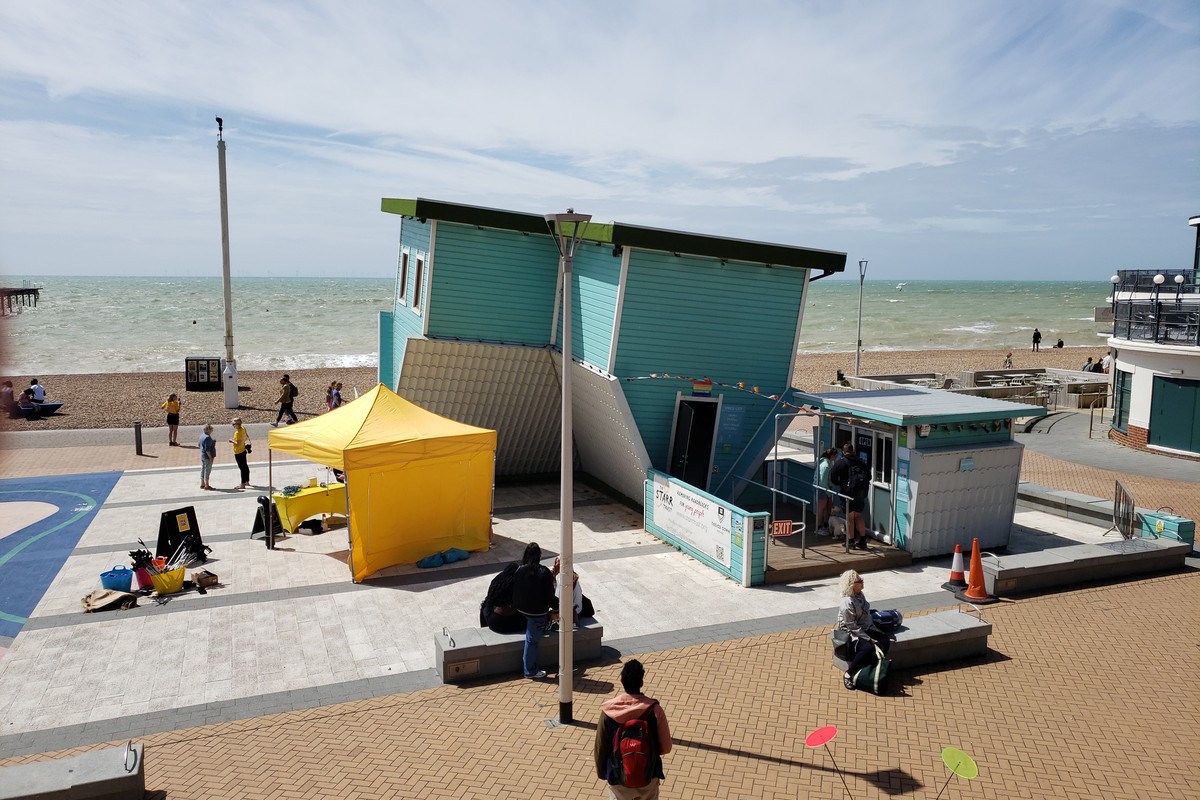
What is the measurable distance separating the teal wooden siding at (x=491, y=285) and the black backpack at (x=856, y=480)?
6.81 meters

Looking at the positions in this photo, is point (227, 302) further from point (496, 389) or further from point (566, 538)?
point (566, 538)

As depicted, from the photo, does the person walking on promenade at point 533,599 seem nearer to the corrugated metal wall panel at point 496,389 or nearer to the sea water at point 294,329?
the corrugated metal wall panel at point 496,389

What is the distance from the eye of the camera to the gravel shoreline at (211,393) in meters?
28.6

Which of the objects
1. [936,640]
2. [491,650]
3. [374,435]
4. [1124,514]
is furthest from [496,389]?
[1124,514]

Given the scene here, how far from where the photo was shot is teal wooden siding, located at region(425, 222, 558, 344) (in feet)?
54.8

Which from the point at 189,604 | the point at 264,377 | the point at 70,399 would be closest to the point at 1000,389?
the point at 189,604

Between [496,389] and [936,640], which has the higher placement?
[496,389]

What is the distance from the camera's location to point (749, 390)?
1677cm

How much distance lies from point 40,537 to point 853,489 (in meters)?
14.8

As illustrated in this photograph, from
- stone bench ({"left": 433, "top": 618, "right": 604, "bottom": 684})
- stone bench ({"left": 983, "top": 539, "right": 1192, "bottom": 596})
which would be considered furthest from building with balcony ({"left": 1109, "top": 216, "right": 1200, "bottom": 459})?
stone bench ({"left": 433, "top": 618, "right": 604, "bottom": 684})

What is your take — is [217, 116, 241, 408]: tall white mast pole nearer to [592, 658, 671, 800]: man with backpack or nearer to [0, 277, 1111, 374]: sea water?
[0, 277, 1111, 374]: sea water

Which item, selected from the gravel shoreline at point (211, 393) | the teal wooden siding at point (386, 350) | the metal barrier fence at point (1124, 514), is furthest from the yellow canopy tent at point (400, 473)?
the gravel shoreline at point (211, 393)

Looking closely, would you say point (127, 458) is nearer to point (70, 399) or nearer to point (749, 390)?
point (70, 399)

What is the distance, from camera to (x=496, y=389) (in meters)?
18.4
